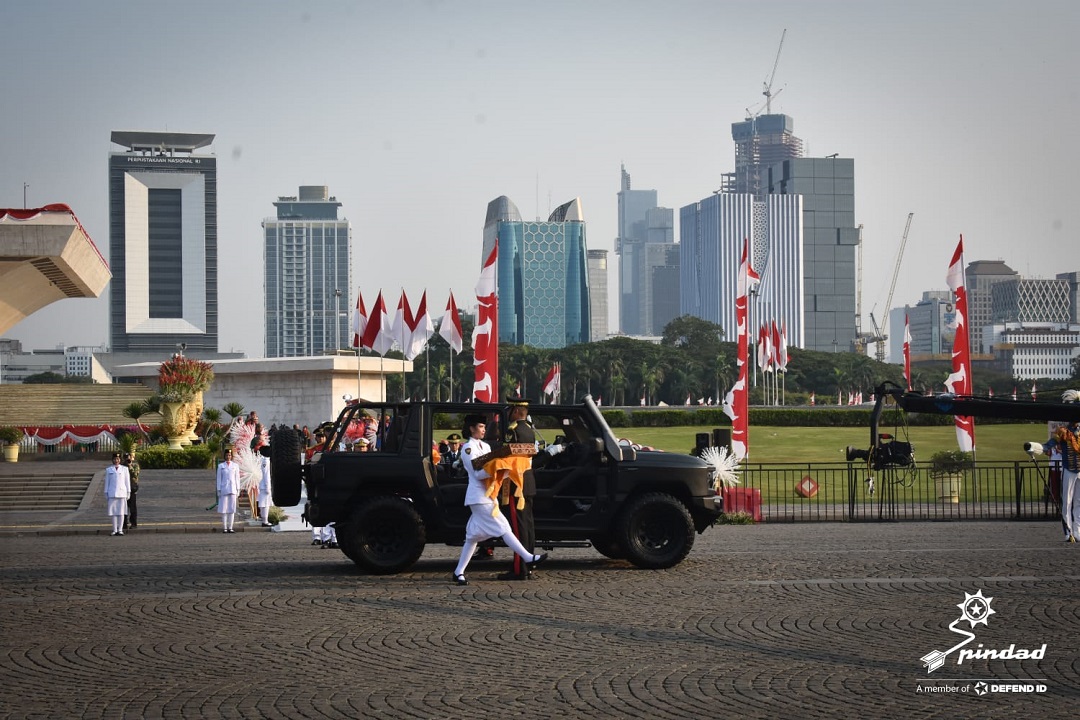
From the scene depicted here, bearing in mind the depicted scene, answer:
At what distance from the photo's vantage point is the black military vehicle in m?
13.7

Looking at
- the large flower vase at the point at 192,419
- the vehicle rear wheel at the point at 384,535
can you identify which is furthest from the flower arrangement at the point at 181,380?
the vehicle rear wheel at the point at 384,535

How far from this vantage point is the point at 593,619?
Answer: 1037cm

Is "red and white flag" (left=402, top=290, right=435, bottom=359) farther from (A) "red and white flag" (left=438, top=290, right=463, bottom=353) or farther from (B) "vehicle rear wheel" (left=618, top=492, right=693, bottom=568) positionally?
(B) "vehicle rear wheel" (left=618, top=492, right=693, bottom=568)

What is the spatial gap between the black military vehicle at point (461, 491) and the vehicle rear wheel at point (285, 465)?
0.01 metres

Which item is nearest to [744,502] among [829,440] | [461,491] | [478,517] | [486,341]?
[486,341]

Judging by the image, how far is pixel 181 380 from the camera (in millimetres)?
42250

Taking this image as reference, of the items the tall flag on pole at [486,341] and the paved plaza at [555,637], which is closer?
the paved plaza at [555,637]

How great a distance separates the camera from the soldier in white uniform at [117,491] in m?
21.7

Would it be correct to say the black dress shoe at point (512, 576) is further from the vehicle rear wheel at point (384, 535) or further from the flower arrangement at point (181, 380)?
the flower arrangement at point (181, 380)

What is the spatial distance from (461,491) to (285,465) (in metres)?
2.18

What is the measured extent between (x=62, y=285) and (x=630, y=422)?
1406 inches

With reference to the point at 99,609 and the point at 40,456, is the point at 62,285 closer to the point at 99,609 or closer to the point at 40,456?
the point at 40,456

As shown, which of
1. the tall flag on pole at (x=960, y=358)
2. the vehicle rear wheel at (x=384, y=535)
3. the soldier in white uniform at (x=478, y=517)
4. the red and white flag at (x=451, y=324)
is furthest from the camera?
the red and white flag at (x=451, y=324)

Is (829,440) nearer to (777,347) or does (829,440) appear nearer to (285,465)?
(777,347)
